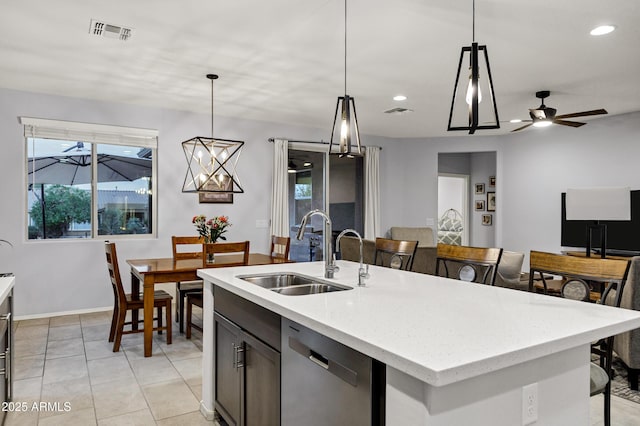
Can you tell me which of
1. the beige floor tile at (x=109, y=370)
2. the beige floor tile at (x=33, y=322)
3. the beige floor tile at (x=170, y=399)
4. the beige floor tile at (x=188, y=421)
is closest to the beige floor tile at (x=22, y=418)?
the beige floor tile at (x=109, y=370)

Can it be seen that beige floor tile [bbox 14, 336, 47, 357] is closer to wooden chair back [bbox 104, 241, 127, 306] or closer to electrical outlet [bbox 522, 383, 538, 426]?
wooden chair back [bbox 104, 241, 127, 306]

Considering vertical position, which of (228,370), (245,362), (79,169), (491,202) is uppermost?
(79,169)

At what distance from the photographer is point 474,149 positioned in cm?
767

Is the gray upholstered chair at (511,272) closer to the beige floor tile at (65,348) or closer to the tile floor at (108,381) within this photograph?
the tile floor at (108,381)

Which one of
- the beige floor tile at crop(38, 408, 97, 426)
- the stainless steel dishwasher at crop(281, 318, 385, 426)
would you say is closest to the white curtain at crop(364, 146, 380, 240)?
the beige floor tile at crop(38, 408, 97, 426)

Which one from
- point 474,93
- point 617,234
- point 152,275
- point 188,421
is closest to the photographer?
point 474,93

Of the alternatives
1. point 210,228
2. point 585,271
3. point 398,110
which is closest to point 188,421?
point 210,228

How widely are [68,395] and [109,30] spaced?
8.62 feet

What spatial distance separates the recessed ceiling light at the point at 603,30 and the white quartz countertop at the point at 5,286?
159 inches

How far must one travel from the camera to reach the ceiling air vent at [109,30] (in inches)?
123

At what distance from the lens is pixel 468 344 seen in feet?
3.89

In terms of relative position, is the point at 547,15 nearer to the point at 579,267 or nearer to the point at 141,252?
the point at 579,267

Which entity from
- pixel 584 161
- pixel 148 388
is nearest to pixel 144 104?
pixel 148 388

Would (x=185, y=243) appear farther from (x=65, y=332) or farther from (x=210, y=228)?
(x=65, y=332)
